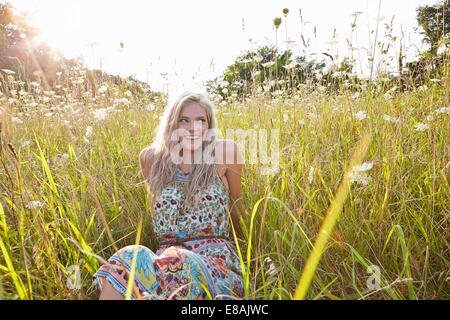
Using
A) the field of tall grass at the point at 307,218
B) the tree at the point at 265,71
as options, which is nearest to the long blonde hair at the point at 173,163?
the field of tall grass at the point at 307,218

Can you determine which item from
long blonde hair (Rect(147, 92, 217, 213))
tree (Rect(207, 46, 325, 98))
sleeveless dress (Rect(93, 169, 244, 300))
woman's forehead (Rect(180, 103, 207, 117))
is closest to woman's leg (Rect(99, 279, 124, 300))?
sleeveless dress (Rect(93, 169, 244, 300))

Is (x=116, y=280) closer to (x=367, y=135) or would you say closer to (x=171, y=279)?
(x=171, y=279)

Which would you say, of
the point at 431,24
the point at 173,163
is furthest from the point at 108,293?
the point at 431,24

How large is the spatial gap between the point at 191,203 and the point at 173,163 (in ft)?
1.11

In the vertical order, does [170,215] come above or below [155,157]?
below

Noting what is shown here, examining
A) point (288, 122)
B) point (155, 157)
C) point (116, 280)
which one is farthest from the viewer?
point (288, 122)

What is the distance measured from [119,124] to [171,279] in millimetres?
2447

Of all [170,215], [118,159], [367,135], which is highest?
[367,135]

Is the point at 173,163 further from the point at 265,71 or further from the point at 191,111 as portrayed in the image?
the point at 265,71

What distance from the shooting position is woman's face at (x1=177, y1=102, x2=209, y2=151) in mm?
2111
